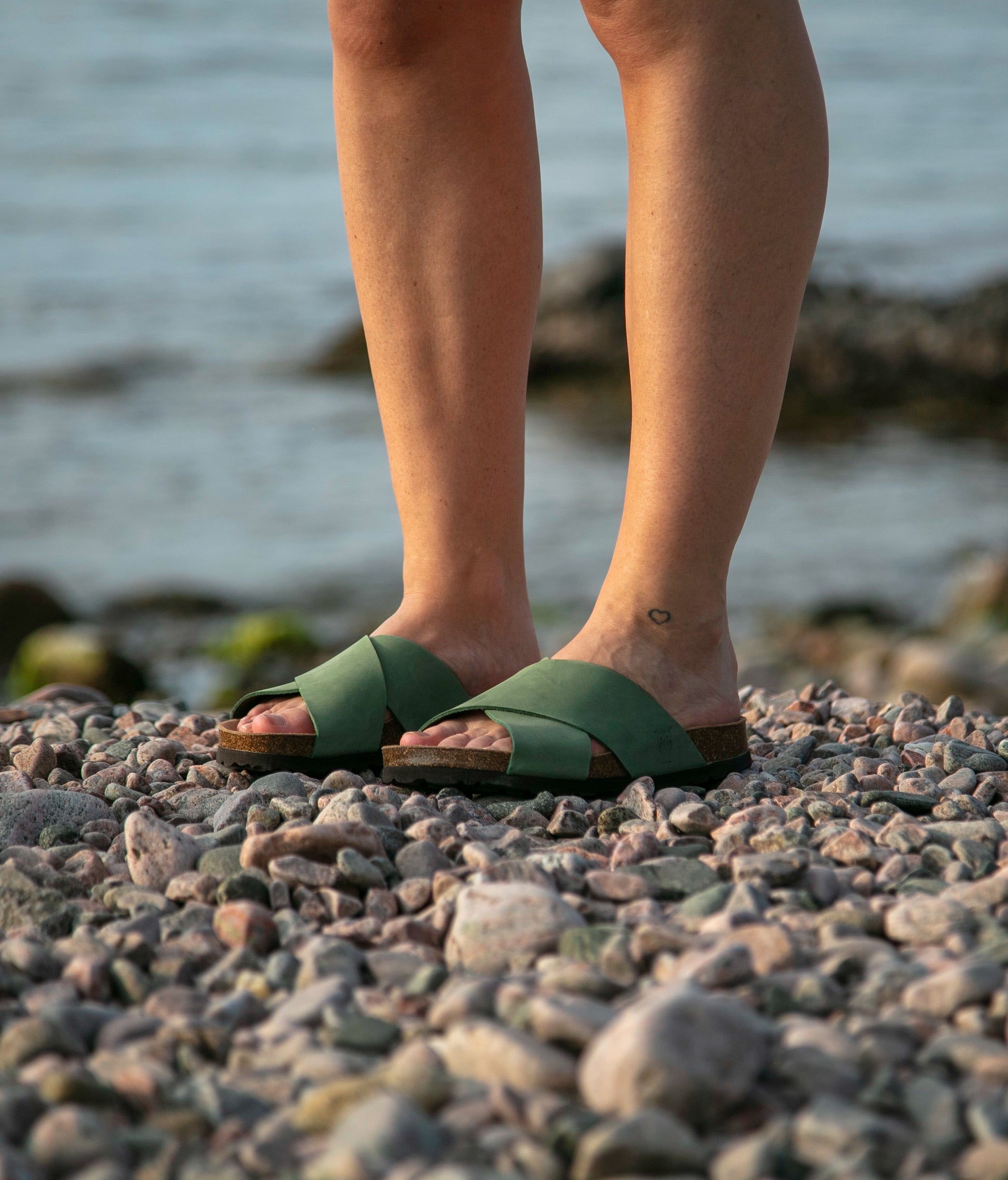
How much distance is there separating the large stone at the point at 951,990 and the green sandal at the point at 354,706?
842mm

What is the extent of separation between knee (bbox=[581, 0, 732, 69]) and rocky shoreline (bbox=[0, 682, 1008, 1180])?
839 mm

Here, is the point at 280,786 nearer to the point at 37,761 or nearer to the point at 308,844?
the point at 308,844

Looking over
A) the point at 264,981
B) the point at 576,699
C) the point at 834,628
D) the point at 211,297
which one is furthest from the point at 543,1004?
the point at 211,297

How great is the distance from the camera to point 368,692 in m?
1.55

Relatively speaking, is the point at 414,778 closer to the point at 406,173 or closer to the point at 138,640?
the point at 406,173

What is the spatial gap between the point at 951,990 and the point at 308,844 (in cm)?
60

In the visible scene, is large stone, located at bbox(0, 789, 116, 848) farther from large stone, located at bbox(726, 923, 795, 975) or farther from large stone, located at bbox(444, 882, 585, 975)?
large stone, located at bbox(726, 923, 795, 975)

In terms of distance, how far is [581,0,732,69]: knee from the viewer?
1.31 metres

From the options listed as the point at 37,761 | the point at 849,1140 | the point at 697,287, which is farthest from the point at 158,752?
the point at 849,1140

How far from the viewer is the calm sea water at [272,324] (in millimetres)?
5418

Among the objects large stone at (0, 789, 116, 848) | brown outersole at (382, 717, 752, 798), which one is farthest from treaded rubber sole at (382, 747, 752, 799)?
large stone at (0, 789, 116, 848)

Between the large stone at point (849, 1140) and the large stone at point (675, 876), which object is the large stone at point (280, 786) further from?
the large stone at point (849, 1140)

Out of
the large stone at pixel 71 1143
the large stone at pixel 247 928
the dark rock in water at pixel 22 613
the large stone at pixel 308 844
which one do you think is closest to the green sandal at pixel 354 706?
the large stone at pixel 308 844

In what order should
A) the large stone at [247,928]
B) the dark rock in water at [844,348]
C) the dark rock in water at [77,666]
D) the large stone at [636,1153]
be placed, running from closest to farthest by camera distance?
the large stone at [636,1153], the large stone at [247,928], the dark rock in water at [77,666], the dark rock in water at [844,348]
